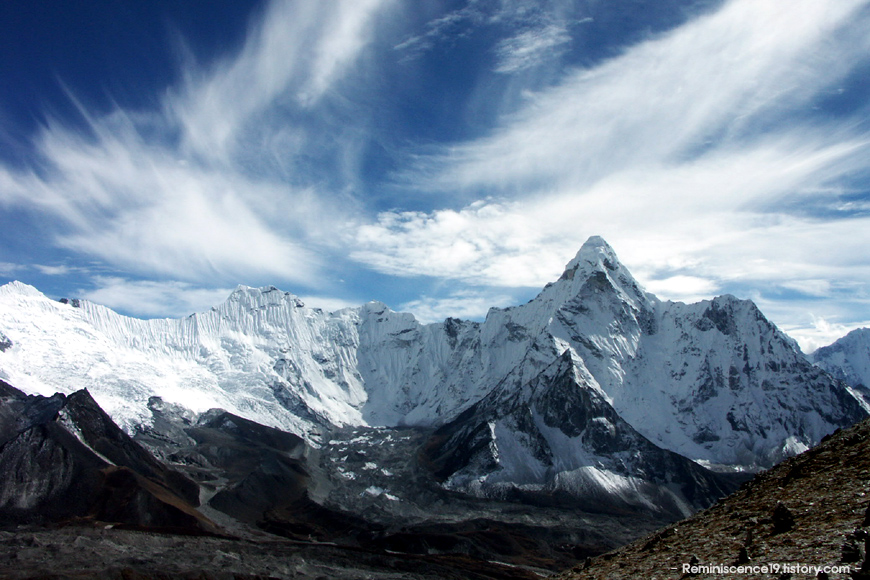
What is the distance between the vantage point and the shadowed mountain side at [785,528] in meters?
18.0

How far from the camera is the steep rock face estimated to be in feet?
490

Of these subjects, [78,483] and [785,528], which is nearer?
[785,528]

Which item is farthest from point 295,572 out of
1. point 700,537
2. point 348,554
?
point 700,537

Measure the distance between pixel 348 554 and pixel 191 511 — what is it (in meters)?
57.2

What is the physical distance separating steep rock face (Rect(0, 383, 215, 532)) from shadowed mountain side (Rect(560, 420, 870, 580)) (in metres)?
146

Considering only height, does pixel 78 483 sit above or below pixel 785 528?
below

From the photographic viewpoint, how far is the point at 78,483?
160125mm

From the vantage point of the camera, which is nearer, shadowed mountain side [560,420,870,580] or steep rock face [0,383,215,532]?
shadowed mountain side [560,420,870,580]

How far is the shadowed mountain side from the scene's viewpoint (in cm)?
1795

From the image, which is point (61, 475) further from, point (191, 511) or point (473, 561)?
point (473, 561)

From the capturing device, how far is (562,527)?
621ft

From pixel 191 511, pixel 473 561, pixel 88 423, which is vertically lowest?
pixel 473 561

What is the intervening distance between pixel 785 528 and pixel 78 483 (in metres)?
183

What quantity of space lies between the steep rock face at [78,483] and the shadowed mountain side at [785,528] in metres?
146
